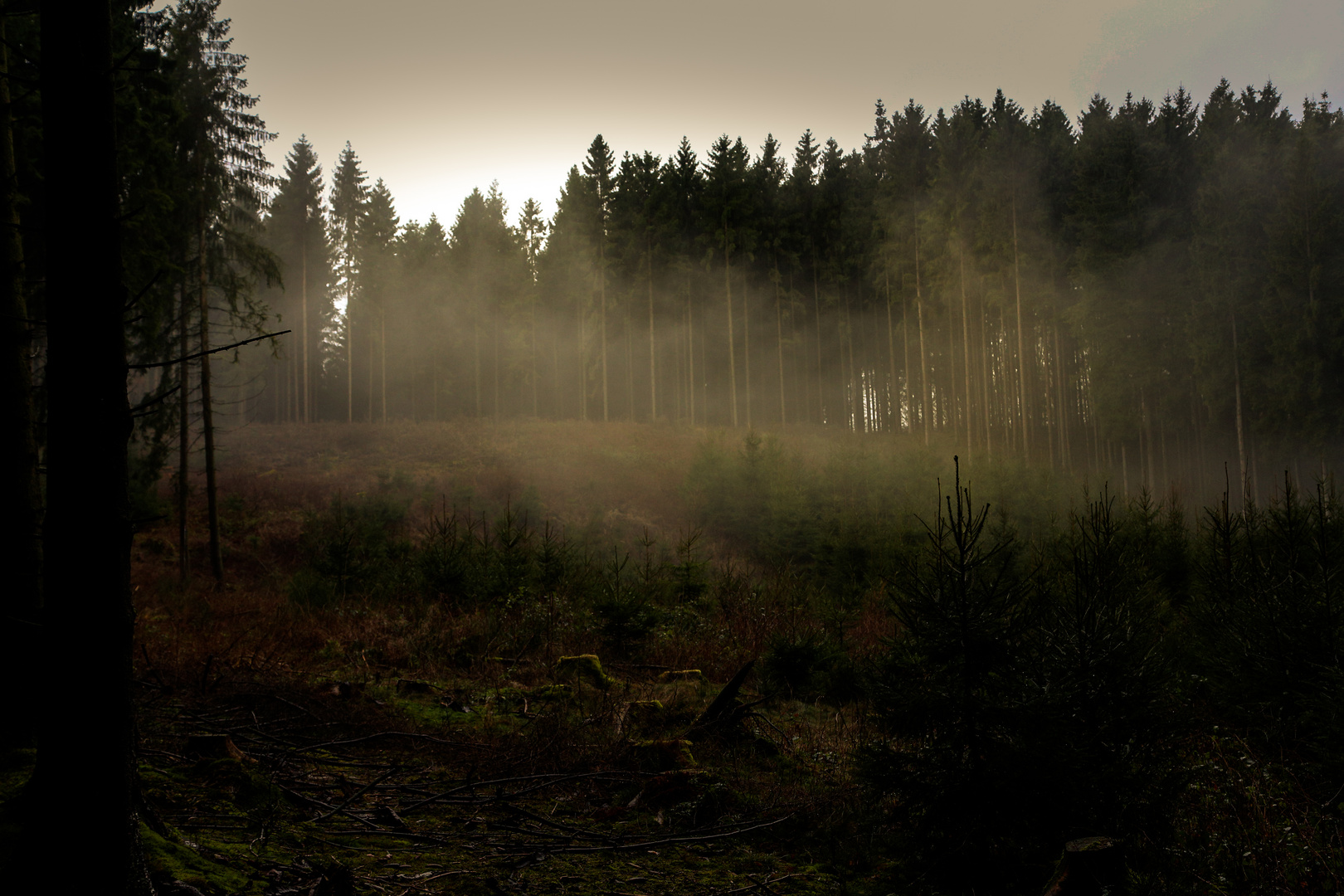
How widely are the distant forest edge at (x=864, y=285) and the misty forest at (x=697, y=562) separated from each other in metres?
0.26

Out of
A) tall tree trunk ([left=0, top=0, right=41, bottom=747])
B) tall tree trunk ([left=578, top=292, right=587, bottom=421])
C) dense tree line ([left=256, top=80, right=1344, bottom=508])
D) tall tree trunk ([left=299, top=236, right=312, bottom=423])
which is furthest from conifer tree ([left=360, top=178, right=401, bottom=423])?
tall tree trunk ([left=0, top=0, right=41, bottom=747])

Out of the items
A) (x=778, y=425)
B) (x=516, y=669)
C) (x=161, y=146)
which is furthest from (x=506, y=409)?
(x=516, y=669)

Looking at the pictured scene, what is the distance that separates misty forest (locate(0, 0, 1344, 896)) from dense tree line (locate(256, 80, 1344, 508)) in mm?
305

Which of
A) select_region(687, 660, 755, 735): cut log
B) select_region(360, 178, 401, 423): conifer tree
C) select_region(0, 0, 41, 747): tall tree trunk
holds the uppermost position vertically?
select_region(360, 178, 401, 423): conifer tree

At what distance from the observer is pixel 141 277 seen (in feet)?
46.4

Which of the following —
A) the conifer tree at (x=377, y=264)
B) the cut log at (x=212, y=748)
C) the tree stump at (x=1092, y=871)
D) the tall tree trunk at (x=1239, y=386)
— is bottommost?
the tree stump at (x=1092, y=871)

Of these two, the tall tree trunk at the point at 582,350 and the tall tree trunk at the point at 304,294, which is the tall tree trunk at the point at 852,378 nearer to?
the tall tree trunk at the point at 582,350

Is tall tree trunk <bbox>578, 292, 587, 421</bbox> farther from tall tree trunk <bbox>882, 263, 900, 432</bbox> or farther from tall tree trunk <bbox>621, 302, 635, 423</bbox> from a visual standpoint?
tall tree trunk <bbox>882, 263, 900, 432</bbox>

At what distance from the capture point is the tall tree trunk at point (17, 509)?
14.4 feet

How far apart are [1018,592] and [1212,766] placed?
8.77ft

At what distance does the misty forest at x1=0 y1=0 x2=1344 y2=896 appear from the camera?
3342 mm

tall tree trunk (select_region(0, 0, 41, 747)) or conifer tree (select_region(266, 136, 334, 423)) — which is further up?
conifer tree (select_region(266, 136, 334, 423))

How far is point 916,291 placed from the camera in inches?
1551

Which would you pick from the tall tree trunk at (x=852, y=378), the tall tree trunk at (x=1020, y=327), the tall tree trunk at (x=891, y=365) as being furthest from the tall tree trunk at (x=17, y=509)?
the tall tree trunk at (x=852, y=378)
